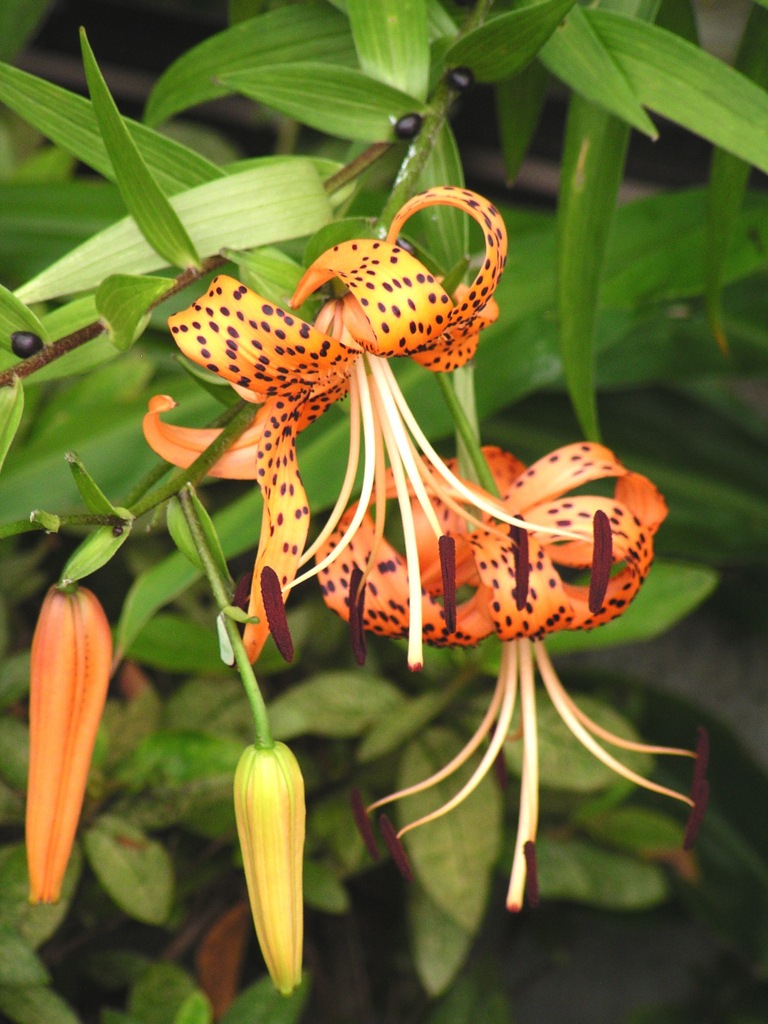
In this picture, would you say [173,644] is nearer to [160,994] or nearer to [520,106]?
[160,994]

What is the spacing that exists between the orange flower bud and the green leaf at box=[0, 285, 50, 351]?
9cm

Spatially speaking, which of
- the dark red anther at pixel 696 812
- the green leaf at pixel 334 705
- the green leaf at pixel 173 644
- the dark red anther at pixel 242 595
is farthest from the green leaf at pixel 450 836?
the dark red anther at pixel 242 595

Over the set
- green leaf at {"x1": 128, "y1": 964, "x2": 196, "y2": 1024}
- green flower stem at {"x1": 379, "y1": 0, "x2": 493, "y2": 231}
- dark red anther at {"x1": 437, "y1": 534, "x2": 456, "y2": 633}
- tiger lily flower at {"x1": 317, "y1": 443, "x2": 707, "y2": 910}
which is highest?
green flower stem at {"x1": 379, "y1": 0, "x2": 493, "y2": 231}

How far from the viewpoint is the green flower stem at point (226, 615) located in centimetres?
33

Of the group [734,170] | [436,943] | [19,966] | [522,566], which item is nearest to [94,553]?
[522,566]

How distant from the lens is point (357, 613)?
1.38ft

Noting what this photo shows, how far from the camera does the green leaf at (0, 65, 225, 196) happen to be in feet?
1.37

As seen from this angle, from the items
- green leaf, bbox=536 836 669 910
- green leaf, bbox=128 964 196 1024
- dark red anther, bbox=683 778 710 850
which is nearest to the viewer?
dark red anther, bbox=683 778 710 850

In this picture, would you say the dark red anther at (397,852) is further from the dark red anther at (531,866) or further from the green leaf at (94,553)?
the green leaf at (94,553)

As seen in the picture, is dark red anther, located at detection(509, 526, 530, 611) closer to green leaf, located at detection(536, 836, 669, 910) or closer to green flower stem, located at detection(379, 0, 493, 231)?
green flower stem, located at detection(379, 0, 493, 231)

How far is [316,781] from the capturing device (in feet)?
2.55

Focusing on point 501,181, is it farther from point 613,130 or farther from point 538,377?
point 613,130

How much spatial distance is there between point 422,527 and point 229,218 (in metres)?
0.15

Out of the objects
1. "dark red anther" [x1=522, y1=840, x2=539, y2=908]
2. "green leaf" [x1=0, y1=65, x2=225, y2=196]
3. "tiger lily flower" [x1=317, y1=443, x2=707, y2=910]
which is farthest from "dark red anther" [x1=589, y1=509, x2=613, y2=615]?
"green leaf" [x1=0, y1=65, x2=225, y2=196]
